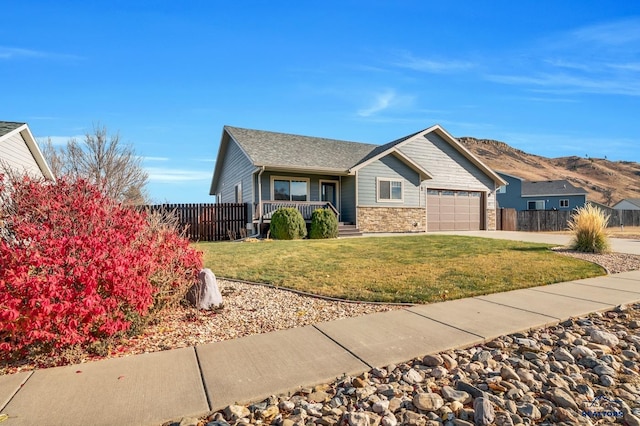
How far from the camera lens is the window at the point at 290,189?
57.7 feet

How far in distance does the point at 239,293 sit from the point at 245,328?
1.69 metres

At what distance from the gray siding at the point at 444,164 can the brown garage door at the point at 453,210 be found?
20.3 inches

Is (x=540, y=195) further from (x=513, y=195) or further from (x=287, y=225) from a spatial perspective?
(x=287, y=225)

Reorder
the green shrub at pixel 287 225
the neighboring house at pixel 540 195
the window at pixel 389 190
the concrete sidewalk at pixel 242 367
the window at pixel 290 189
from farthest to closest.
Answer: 1. the neighboring house at pixel 540 195
2. the window at pixel 389 190
3. the window at pixel 290 189
4. the green shrub at pixel 287 225
5. the concrete sidewalk at pixel 242 367

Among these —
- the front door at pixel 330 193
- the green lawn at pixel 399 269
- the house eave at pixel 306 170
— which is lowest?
the green lawn at pixel 399 269

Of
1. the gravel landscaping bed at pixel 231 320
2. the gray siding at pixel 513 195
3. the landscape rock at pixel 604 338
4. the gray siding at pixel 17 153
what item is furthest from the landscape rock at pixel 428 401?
the gray siding at pixel 513 195

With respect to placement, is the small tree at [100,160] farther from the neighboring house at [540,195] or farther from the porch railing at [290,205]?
the neighboring house at [540,195]

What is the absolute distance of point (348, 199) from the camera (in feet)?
61.8

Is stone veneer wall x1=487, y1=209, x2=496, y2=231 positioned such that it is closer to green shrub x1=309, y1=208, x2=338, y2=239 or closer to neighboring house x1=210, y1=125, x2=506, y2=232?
neighboring house x1=210, y1=125, x2=506, y2=232

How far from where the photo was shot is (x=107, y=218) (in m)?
3.76

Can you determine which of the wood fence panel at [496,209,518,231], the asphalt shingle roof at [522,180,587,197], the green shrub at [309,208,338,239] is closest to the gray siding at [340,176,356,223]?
the green shrub at [309,208,338,239]

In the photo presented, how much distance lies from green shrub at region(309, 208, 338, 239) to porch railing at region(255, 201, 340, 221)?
1.05 metres

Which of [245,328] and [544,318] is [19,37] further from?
[544,318]

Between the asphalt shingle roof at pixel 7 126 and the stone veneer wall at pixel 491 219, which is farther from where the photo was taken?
the stone veneer wall at pixel 491 219
